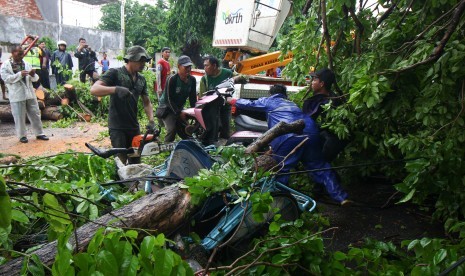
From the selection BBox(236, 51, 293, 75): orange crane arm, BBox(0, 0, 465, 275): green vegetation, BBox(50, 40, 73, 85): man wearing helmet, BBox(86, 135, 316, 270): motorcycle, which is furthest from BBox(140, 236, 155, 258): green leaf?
BBox(50, 40, 73, 85): man wearing helmet

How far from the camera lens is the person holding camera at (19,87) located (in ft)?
22.3

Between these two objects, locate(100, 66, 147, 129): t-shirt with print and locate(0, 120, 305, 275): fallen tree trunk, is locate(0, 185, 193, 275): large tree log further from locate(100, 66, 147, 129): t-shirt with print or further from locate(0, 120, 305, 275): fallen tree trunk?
locate(100, 66, 147, 129): t-shirt with print

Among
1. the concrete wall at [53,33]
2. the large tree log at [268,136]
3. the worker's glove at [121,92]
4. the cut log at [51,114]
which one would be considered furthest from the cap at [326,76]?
the concrete wall at [53,33]

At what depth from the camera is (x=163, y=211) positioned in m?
2.40

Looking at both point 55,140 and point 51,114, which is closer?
point 55,140

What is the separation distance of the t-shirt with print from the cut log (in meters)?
6.18

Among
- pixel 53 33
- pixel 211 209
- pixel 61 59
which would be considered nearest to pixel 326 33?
pixel 211 209

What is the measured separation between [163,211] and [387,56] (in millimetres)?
2602

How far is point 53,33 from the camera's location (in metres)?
18.9

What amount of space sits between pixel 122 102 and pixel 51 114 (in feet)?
21.3

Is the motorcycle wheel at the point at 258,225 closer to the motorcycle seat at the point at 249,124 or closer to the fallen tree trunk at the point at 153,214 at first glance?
the fallen tree trunk at the point at 153,214

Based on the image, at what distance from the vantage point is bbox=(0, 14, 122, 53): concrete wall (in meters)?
16.4

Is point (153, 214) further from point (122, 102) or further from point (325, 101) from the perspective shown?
point (325, 101)

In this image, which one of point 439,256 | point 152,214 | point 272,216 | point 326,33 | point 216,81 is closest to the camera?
point 439,256
